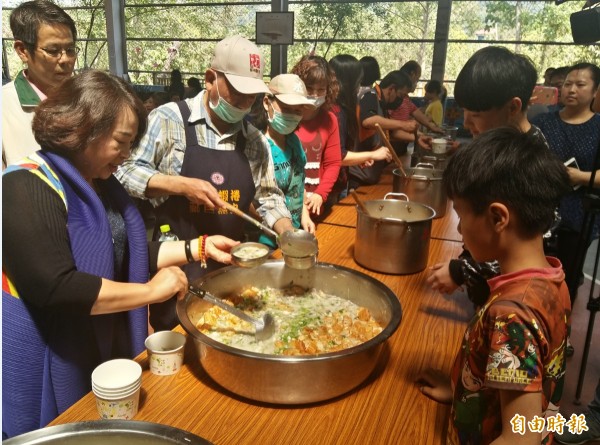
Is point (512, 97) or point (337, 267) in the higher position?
point (512, 97)

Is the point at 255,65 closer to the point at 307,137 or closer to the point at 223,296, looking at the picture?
the point at 307,137

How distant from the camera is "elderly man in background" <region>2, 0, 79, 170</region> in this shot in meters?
2.20

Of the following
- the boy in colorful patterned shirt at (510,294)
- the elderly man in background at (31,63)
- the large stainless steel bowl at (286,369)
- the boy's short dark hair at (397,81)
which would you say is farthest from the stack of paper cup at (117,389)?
the boy's short dark hair at (397,81)

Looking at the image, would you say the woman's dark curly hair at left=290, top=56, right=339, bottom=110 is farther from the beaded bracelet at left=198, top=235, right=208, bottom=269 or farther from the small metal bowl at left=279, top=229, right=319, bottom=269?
the beaded bracelet at left=198, top=235, right=208, bottom=269

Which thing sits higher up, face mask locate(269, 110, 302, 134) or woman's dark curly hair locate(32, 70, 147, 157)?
woman's dark curly hair locate(32, 70, 147, 157)

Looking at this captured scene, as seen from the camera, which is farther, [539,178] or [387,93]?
[387,93]

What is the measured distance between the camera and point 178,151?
2033 millimetres

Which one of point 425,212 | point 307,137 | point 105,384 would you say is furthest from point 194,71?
point 105,384

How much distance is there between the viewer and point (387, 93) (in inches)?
209

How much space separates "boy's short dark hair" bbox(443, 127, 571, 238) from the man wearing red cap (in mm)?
1116

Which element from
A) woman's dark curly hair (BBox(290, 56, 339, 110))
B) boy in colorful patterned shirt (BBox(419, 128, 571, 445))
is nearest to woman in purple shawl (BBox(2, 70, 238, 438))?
boy in colorful patterned shirt (BBox(419, 128, 571, 445))

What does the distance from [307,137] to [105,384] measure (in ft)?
6.87

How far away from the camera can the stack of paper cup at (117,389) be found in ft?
3.49

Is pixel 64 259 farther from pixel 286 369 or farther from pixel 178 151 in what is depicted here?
pixel 178 151
